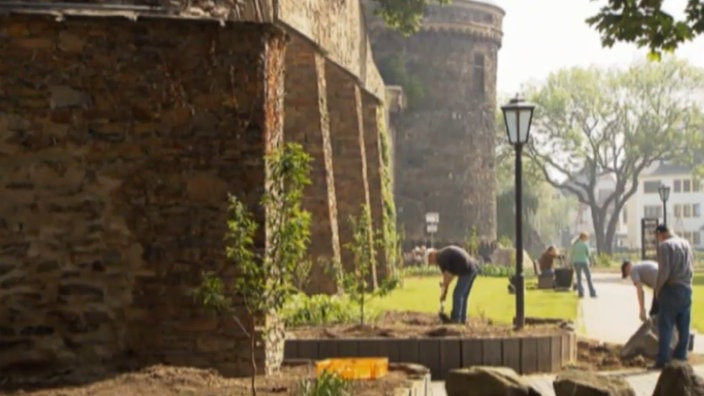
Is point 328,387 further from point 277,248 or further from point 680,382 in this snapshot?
point 680,382

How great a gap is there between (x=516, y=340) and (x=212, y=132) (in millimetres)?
4184

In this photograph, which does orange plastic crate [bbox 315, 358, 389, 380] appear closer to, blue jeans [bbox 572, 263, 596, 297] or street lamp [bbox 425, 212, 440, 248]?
blue jeans [bbox 572, 263, 596, 297]

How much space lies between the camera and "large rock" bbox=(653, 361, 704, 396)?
395 inches

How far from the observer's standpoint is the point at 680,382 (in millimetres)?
10094

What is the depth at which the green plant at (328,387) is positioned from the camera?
862 centimetres

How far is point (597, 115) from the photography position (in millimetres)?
70812

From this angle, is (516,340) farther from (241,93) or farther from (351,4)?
(351,4)

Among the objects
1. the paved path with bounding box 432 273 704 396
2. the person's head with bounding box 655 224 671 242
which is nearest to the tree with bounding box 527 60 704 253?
the paved path with bounding box 432 273 704 396

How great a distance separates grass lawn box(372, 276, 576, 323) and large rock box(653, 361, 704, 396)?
8.82 metres

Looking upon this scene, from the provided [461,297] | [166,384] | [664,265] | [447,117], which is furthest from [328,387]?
[447,117]

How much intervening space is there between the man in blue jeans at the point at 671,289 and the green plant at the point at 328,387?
5.61 m

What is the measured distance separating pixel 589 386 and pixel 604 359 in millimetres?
4839

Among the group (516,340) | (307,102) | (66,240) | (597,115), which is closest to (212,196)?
(66,240)

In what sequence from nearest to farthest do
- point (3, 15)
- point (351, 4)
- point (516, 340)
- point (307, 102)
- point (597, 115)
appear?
point (3, 15)
point (516, 340)
point (307, 102)
point (351, 4)
point (597, 115)
